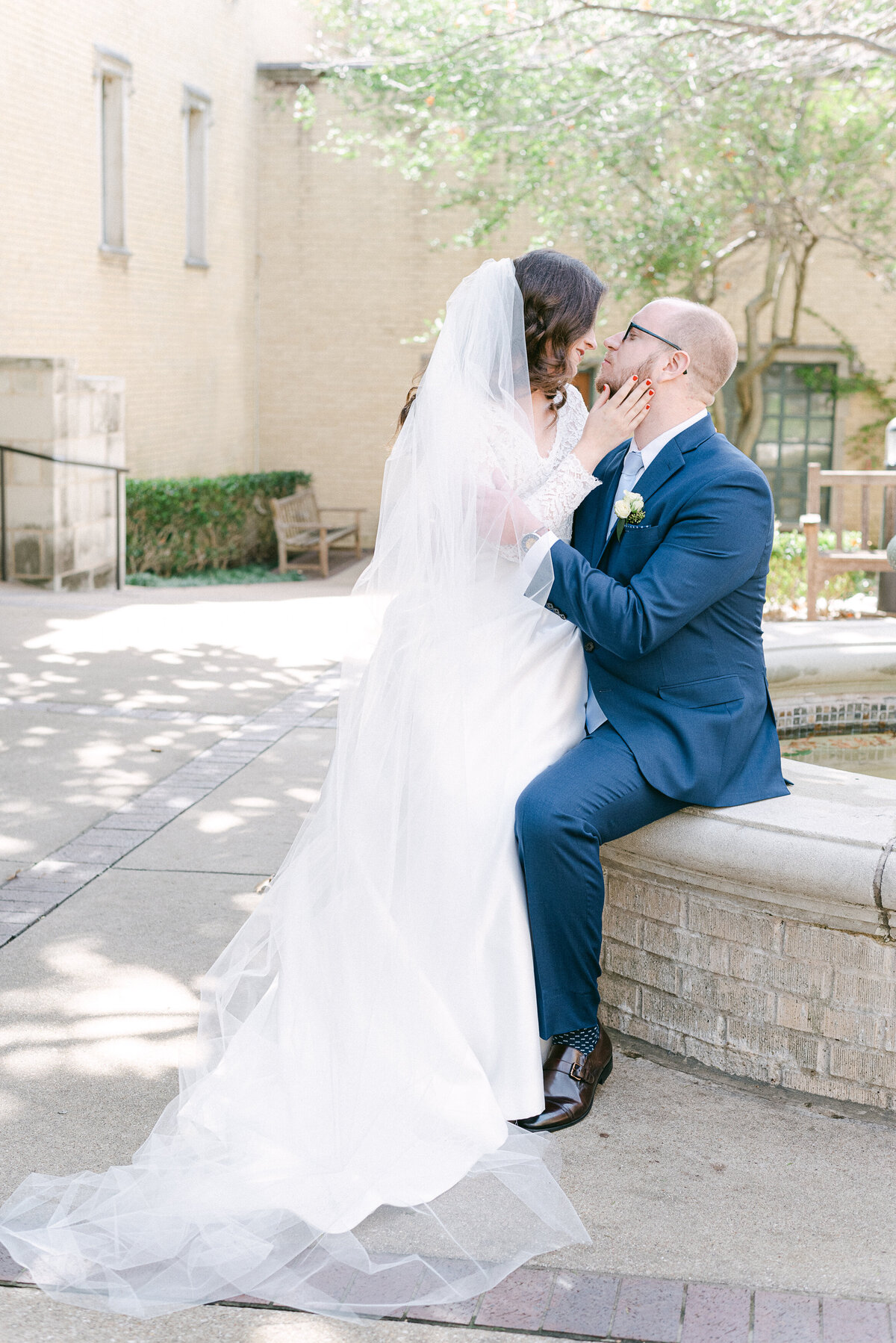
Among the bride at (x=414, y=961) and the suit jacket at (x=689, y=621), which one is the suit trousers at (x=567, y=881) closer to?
the bride at (x=414, y=961)

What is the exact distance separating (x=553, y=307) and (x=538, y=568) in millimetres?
638

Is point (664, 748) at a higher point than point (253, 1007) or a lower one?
higher

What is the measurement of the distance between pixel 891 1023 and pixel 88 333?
1399 cm

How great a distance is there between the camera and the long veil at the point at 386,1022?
2639 mm

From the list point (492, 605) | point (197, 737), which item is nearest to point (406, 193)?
point (197, 737)

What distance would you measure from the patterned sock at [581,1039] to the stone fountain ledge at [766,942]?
28cm

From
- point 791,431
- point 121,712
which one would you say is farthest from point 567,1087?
point 791,431

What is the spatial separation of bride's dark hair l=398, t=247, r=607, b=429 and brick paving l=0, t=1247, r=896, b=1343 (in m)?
1.97

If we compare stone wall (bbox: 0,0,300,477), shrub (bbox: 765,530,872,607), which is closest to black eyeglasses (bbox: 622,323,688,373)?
shrub (bbox: 765,530,872,607)

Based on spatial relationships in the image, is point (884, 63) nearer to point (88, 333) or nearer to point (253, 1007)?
point (88, 333)

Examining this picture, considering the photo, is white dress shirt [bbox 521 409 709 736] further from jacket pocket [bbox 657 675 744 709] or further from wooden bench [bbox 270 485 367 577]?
wooden bench [bbox 270 485 367 577]

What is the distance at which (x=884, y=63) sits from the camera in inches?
456

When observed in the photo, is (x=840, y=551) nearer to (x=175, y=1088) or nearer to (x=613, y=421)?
(x=613, y=421)

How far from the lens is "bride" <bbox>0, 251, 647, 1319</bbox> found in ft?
8.80
